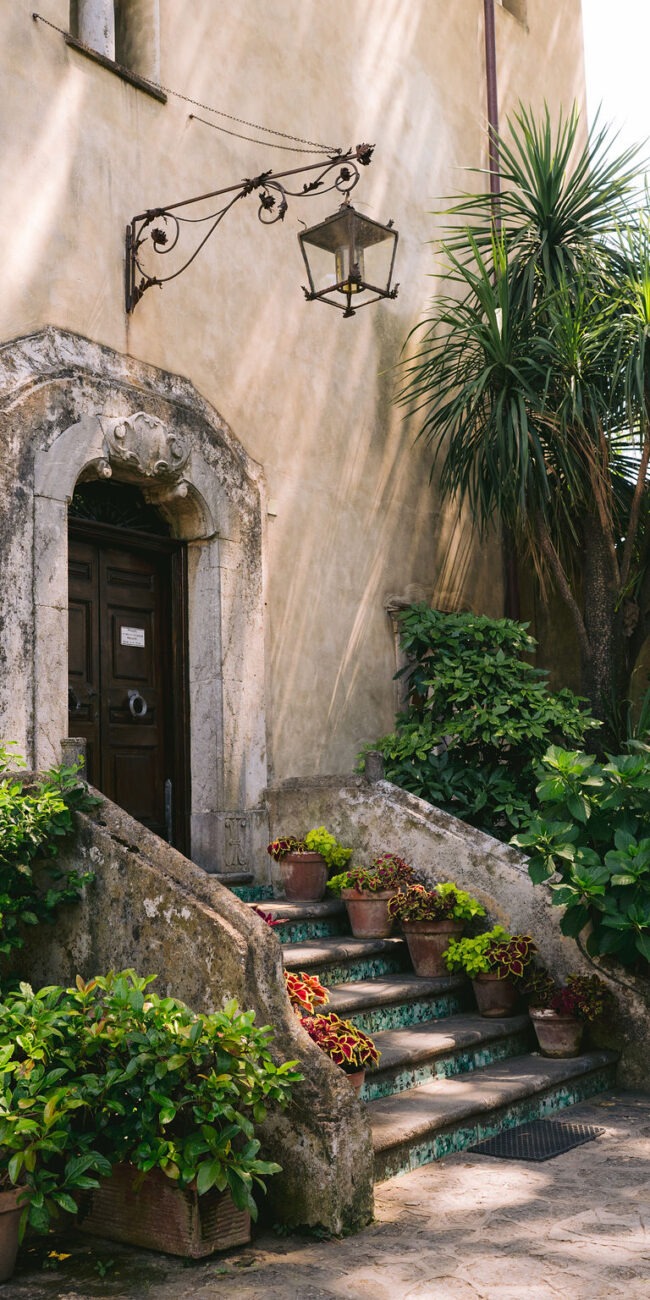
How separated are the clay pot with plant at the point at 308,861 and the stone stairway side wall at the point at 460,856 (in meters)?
0.12

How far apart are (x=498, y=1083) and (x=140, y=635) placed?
9.84ft

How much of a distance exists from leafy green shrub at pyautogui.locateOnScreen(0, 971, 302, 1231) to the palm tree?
483 centimetres

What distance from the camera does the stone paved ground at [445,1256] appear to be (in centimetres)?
319

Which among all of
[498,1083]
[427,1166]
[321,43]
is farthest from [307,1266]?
[321,43]

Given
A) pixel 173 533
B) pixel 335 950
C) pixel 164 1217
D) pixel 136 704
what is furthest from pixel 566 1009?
pixel 173 533

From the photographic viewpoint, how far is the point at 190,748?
21.4ft

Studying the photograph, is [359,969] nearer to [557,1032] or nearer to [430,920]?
[430,920]

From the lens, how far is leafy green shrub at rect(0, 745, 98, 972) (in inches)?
163

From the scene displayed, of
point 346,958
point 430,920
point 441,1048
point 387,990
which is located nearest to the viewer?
point 441,1048

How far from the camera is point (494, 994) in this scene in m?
5.49

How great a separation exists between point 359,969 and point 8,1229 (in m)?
2.49

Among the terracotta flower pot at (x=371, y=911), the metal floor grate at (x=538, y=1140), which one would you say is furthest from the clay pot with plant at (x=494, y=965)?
the metal floor grate at (x=538, y=1140)

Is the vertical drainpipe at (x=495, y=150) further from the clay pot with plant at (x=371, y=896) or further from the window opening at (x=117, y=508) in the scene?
the clay pot with plant at (x=371, y=896)

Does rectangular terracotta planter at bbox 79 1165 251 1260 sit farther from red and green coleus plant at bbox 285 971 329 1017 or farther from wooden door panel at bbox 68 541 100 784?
wooden door panel at bbox 68 541 100 784
